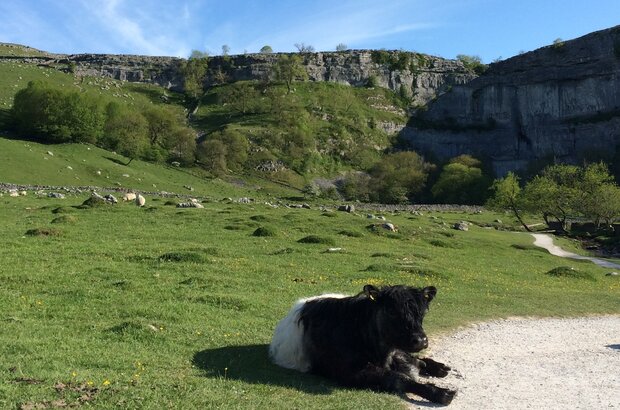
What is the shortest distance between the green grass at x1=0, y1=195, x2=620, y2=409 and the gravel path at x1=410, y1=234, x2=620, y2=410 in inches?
44.6

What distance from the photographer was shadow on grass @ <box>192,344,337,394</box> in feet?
29.8

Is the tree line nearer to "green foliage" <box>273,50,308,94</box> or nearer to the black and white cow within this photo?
the black and white cow

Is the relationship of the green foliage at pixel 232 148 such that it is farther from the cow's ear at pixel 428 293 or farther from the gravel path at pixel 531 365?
the cow's ear at pixel 428 293

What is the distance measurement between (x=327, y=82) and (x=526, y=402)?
590 ft

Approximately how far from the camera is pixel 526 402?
30.5 feet

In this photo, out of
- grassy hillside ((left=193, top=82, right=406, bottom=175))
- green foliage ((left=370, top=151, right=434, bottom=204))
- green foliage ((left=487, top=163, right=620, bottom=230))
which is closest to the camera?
green foliage ((left=487, top=163, right=620, bottom=230))

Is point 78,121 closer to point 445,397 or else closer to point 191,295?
point 191,295

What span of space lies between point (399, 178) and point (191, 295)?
358 ft

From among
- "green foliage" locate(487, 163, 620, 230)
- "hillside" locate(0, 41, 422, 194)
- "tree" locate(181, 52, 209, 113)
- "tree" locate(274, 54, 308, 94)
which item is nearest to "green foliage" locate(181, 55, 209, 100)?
"tree" locate(181, 52, 209, 113)

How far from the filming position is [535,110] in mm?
167375

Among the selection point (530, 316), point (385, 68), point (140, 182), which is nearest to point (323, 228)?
point (530, 316)

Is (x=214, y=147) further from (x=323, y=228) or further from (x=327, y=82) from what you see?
(x=327, y=82)

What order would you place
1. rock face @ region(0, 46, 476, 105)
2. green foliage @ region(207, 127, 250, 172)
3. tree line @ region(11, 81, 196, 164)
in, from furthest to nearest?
rock face @ region(0, 46, 476, 105), green foliage @ region(207, 127, 250, 172), tree line @ region(11, 81, 196, 164)

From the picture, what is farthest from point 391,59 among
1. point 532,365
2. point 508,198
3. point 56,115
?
point 532,365
